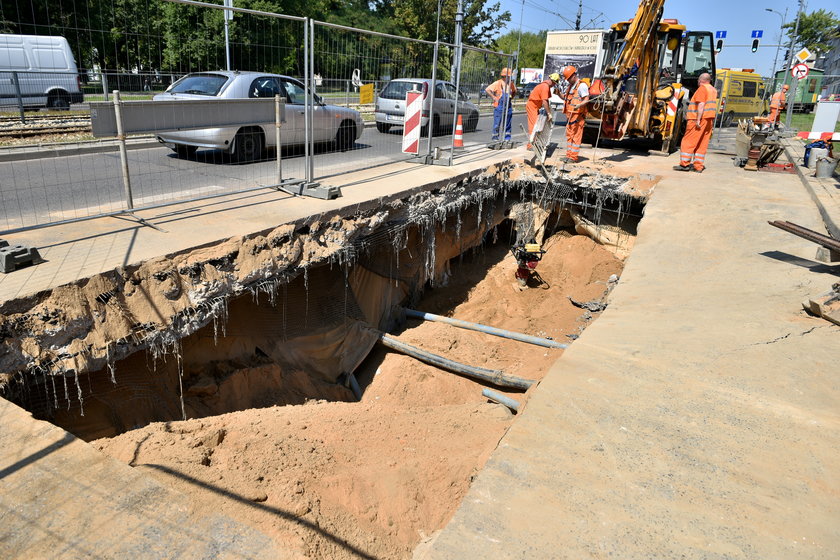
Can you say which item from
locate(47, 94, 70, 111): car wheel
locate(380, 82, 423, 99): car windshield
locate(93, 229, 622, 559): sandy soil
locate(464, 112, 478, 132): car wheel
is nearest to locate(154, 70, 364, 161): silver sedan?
locate(380, 82, 423, 99): car windshield

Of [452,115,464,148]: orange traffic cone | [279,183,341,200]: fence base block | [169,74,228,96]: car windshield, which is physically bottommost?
[279,183,341,200]: fence base block

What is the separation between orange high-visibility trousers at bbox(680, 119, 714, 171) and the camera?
10.5 m

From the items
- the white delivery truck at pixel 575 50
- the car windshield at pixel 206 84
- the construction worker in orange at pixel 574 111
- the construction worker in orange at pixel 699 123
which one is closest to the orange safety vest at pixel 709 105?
the construction worker in orange at pixel 699 123

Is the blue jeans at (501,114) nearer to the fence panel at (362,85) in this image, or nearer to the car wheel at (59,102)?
the fence panel at (362,85)

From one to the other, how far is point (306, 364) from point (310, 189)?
6.86 feet

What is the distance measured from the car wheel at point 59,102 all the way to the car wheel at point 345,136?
4297 millimetres

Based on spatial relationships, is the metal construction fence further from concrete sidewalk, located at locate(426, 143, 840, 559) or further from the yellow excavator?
concrete sidewalk, located at locate(426, 143, 840, 559)

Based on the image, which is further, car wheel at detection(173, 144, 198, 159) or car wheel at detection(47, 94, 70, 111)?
car wheel at detection(173, 144, 198, 159)

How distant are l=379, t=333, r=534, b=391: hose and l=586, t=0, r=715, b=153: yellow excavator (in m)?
6.57

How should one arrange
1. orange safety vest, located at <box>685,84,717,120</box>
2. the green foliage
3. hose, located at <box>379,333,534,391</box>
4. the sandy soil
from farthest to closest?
orange safety vest, located at <box>685,84,717,120</box>
hose, located at <box>379,333,534,391</box>
the green foliage
the sandy soil

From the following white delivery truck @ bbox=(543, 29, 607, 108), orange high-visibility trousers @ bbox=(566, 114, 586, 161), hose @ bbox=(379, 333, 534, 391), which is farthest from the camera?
white delivery truck @ bbox=(543, 29, 607, 108)

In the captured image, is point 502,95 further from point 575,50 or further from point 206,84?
point 575,50

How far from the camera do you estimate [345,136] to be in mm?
10367

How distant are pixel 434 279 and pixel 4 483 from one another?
7.13 metres
